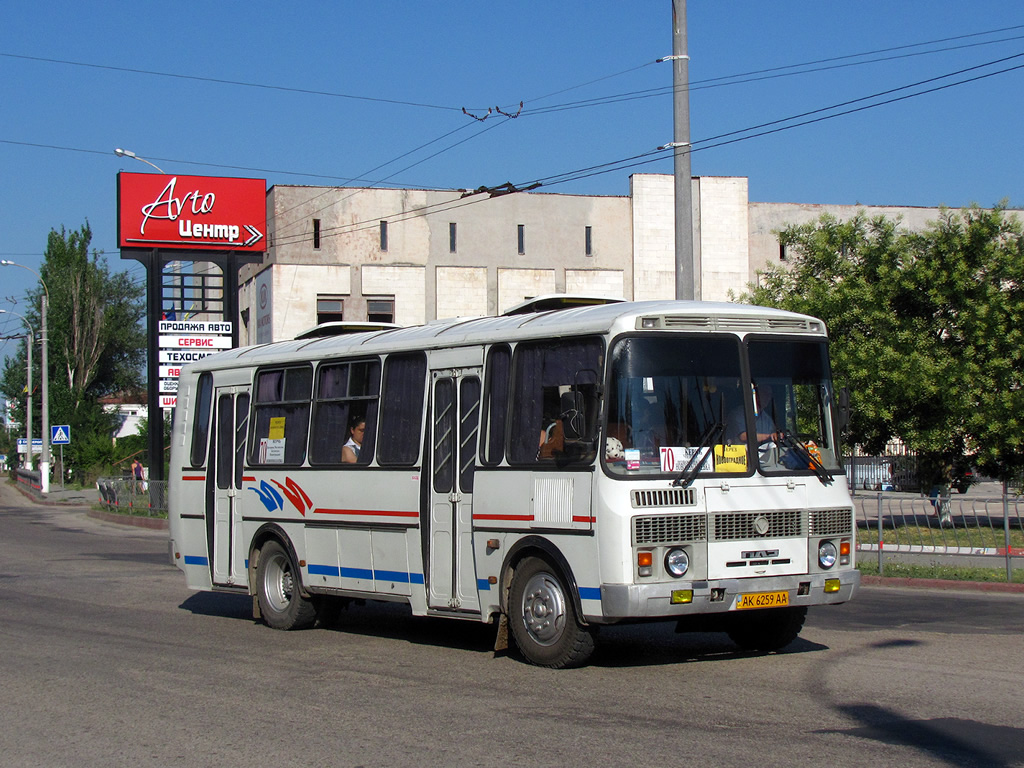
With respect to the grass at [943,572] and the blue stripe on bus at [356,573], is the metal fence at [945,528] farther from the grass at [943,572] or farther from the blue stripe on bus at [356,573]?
the blue stripe on bus at [356,573]

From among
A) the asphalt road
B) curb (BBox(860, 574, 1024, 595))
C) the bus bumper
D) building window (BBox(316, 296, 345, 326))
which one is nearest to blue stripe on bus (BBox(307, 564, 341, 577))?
the asphalt road

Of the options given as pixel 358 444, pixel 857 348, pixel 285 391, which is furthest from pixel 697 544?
pixel 857 348

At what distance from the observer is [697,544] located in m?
9.38

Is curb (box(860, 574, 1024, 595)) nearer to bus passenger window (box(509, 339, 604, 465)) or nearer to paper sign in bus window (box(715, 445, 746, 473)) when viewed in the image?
paper sign in bus window (box(715, 445, 746, 473))

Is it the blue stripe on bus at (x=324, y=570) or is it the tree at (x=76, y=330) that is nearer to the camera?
the blue stripe on bus at (x=324, y=570)

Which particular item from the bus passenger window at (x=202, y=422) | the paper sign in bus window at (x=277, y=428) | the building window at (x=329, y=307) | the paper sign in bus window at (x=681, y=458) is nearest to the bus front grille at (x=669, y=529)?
the paper sign in bus window at (x=681, y=458)

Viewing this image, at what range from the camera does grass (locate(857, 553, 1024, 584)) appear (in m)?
17.5

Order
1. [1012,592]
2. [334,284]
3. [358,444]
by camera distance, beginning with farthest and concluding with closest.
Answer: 1. [334,284]
2. [1012,592]
3. [358,444]

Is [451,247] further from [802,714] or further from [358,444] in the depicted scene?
[802,714]

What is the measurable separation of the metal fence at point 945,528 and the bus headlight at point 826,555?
25.3 feet

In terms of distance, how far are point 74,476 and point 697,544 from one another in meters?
67.5

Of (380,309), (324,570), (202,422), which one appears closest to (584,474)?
(324,570)

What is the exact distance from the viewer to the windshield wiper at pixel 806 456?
32.9ft

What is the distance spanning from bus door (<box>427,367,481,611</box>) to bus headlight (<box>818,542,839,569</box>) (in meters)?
2.88
